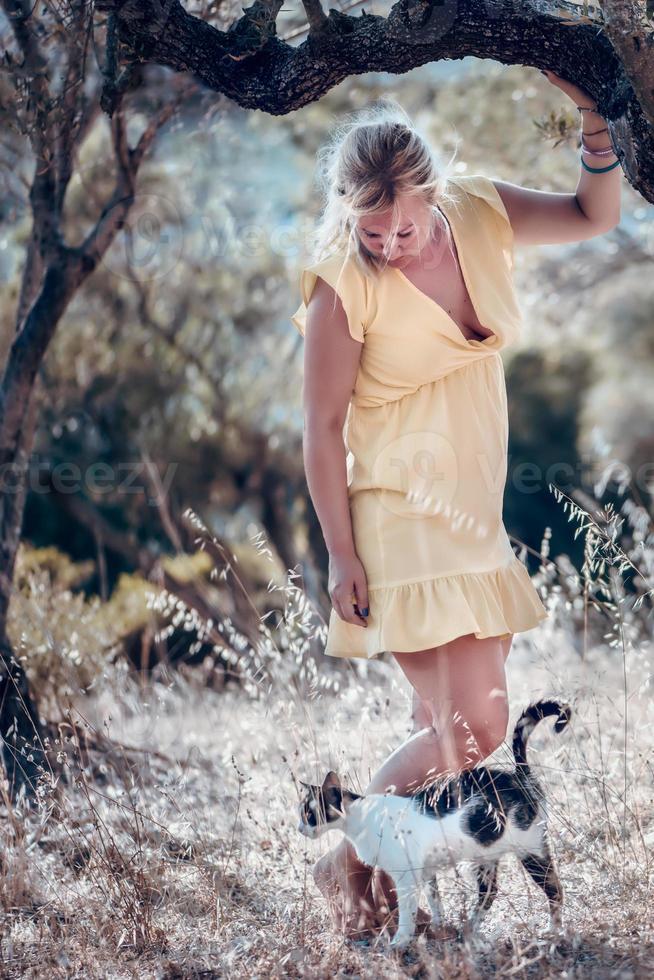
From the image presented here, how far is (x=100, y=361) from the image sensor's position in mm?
9398

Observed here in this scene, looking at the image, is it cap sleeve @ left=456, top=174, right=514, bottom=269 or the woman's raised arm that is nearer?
the woman's raised arm

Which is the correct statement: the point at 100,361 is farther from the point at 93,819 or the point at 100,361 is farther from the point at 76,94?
the point at 93,819

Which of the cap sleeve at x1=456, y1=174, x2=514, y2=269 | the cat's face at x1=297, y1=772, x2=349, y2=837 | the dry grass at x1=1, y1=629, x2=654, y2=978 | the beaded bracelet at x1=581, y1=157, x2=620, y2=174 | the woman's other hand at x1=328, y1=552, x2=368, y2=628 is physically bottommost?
the dry grass at x1=1, y1=629, x2=654, y2=978

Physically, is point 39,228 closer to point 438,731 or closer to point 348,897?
point 438,731

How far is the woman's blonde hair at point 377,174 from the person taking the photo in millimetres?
2275

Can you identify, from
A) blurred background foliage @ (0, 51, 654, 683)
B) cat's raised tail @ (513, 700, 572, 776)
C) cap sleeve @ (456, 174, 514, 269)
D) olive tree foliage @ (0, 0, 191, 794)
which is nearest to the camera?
cat's raised tail @ (513, 700, 572, 776)

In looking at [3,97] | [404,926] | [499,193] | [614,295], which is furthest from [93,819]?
[614,295]

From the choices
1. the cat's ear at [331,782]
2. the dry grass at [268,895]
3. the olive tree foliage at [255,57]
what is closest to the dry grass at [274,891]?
the dry grass at [268,895]

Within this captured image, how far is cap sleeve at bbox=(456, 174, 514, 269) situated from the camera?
2.54 meters

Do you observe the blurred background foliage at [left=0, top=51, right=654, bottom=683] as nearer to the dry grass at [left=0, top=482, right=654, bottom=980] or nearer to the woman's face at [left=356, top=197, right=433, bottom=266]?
the dry grass at [left=0, top=482, right=654, bottom=980]

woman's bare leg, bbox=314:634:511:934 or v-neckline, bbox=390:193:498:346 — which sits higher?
v-neckline, bbox=390:193:498:346

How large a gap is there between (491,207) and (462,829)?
4.84 ft

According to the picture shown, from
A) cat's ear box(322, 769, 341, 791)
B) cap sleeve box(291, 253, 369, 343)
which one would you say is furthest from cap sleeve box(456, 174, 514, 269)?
cat's ear box(322, 769, 341, 791)

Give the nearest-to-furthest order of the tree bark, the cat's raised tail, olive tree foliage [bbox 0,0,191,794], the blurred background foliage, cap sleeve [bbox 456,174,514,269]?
the tree bark
the cat's raised tail
cap sleeve [bbox 456,174,514,269]
olive tree foliage [bbox 0,0,191,794]
the blurred background foliage
